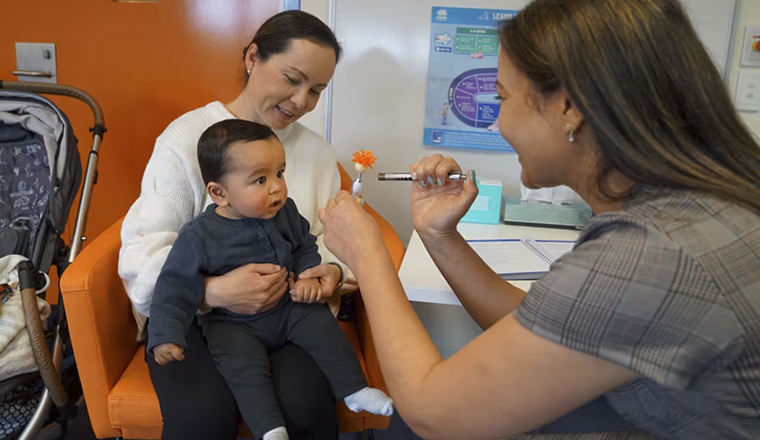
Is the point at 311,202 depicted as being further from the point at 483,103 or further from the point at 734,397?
the point at 734,397

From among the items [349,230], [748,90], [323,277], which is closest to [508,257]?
[323,277]

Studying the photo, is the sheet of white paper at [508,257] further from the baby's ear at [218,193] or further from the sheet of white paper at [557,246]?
the baby's ear at [218,193]

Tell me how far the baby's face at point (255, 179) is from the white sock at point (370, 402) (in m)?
0.45

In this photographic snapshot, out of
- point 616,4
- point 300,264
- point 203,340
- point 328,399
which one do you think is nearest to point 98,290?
point 203,340

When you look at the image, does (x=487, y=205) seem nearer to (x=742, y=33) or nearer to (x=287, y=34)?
(x=287, y=34)

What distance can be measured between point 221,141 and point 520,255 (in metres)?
0.78

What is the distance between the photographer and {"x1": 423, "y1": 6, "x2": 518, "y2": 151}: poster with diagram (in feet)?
6.53

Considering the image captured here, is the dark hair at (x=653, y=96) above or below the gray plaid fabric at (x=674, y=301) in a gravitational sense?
above

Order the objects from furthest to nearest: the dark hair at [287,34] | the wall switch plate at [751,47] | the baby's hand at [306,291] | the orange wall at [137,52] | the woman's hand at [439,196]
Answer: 1. the orange wall at [137,52]
2. the wall switch plate at [751,47]
3. the dark hair at [287,34]
4. the baby's hand at [306,291]
5. the woman's hand at [439,196]

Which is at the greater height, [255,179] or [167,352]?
[255,179]

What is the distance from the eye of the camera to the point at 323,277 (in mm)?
1436

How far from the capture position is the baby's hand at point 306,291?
1378 mm

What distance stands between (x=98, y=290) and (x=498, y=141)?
1.34 meters

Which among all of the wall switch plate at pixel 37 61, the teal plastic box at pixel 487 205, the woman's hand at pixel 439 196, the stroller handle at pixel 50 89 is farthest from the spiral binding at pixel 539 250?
the wall switch plate at pixel 37 61
